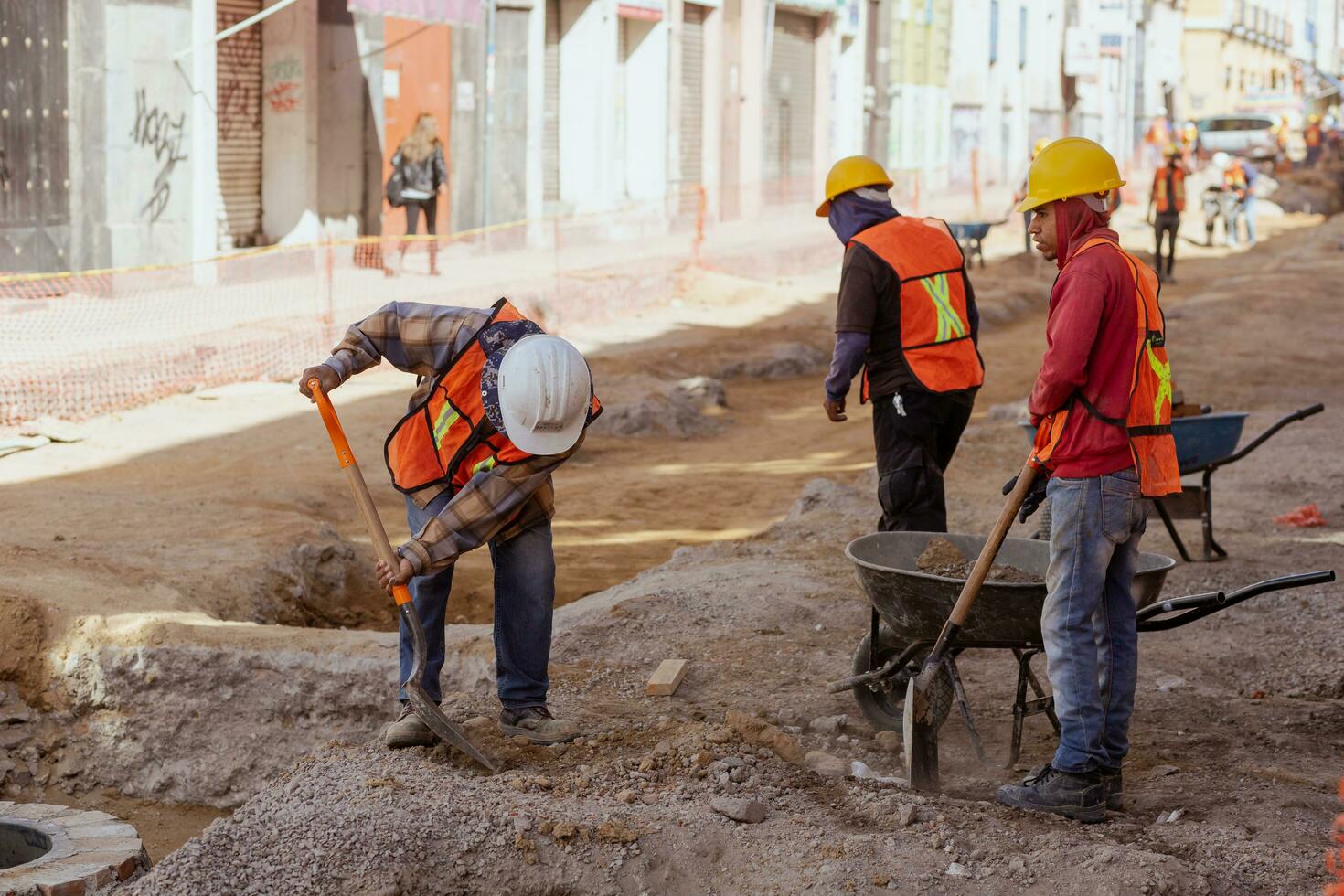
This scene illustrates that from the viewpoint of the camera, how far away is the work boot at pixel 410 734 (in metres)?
4.68

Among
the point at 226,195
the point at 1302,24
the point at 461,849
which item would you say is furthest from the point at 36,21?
the point at 1302,24

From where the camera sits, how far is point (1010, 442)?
437 inches

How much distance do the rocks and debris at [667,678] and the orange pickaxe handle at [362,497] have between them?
3.73 feet

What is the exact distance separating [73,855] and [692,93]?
22468mm

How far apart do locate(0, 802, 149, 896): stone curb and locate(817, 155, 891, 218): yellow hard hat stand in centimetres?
333

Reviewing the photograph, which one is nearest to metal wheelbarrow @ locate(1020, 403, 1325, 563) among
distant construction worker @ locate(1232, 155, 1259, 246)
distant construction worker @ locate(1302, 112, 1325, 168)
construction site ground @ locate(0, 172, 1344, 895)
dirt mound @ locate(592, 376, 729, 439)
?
construction site ground @ locate(0, 172, 1344, 895)

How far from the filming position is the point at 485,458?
454cm

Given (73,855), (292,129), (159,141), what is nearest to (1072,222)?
(73,855)

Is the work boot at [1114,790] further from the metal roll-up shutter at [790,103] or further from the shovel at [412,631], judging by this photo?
the metal roll-up shutter at [790,103]

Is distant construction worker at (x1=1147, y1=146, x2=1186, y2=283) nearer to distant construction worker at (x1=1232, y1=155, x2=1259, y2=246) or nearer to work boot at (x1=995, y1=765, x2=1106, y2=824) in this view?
distant construction worker at (x1=1232, y1=155, x2=1259, y2=246)

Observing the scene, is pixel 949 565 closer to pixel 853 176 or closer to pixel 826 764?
pixel 826 764

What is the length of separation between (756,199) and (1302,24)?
247ft

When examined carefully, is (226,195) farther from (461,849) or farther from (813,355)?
(461,849)

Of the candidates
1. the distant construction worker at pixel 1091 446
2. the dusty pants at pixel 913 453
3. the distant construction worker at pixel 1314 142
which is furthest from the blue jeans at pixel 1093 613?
the distant construction worker at pixel 1314 142
